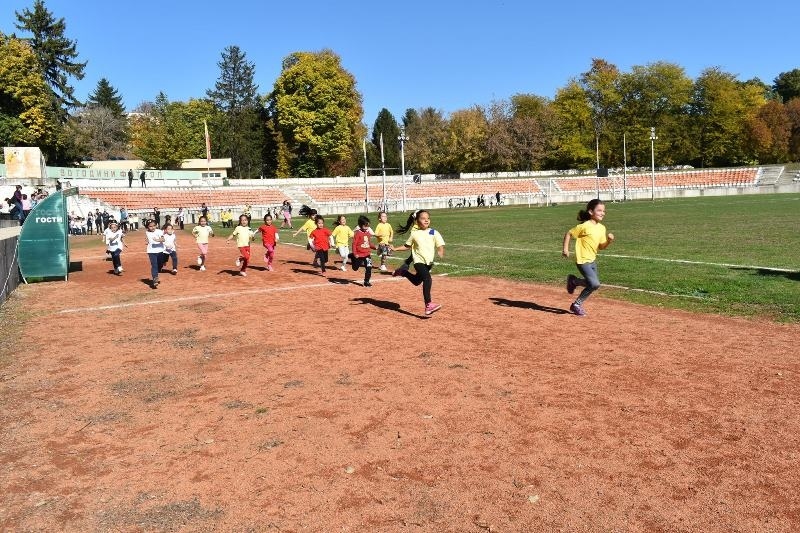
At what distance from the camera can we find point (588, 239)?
→ 35.2ft

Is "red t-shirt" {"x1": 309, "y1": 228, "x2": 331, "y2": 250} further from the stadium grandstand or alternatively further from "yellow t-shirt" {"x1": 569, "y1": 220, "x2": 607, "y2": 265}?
the stadium grandstand

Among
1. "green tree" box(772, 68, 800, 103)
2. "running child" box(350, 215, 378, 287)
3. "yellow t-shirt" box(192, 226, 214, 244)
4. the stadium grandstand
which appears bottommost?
"running child" box(350, 215, 378, 287)

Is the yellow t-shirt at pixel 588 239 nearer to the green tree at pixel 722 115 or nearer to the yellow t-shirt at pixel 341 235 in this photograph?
the yellow t-shirt at pixel 341 235

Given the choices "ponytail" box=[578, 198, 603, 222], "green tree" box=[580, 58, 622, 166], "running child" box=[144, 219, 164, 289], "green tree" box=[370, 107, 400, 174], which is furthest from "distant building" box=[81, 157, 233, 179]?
"ponytail" box=[578, 198, 603, 222]

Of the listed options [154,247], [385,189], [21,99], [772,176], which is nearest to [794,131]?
[772,176]

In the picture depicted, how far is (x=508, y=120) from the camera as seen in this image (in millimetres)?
91625

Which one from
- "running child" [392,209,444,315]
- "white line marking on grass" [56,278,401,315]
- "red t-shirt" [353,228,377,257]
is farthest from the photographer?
"red t-shirt" [353,228,377,257]

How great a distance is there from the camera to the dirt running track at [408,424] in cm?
439

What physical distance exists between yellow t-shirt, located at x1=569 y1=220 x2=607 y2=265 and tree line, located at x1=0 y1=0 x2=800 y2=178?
68.3 meters

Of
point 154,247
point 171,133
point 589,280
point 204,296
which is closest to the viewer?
point 589,280

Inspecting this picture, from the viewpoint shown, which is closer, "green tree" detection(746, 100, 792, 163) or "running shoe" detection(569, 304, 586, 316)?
"running shoe" detection(569, 304, 586, 316)

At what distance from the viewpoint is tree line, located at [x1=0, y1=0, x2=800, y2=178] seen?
7756 centimetres

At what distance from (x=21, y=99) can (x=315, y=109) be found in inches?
1257

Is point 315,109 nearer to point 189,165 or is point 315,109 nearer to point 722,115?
point 189,165
